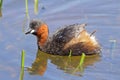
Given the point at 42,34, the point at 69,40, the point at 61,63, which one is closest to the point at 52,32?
the point at 42,34

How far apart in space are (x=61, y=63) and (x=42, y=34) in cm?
71

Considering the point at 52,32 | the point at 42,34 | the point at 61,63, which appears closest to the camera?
the point at 61,63

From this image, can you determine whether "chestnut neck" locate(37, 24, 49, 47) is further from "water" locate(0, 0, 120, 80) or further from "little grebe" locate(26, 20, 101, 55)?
"water" locate(0, 0, 120, 80)

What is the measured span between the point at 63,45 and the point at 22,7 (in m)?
1.80

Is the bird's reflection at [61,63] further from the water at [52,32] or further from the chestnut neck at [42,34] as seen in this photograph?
the chestnut neck at [42,34]

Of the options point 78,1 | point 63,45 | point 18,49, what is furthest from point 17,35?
point 78,1

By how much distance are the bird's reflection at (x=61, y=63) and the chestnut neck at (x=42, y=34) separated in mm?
174

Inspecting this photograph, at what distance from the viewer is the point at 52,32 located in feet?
28.3

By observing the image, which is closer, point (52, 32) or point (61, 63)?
point (61, 63)

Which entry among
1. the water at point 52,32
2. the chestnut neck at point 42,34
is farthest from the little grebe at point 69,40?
the water at point 52,32

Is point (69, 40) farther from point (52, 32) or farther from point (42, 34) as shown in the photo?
point (52, 32)

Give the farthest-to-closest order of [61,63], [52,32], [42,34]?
1. [52,32]
2. [42,34]
3. [61,63]

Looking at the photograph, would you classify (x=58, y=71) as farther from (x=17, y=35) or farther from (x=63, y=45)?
(x=17, y=35)

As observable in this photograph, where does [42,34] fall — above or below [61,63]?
above
